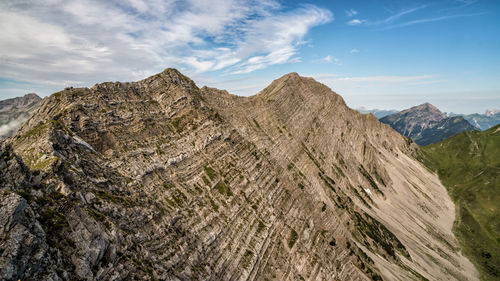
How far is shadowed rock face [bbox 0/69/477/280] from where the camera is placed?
26484 mm

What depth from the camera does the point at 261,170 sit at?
90.8m

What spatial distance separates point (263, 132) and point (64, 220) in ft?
390

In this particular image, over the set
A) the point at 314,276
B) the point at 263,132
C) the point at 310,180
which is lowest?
the point at 314,276

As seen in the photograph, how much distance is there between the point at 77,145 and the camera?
45.5 m

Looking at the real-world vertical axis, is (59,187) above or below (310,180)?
above

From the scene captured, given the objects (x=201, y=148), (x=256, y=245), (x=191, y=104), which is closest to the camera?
(x=256, y=245)

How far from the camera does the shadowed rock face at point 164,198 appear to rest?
26.5 metres

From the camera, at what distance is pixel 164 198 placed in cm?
5503

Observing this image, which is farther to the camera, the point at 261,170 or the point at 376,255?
the point at 376,255

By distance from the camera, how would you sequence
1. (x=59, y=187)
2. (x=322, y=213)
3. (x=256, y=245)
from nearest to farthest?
(x=59, y=187) < (x=256, y=245) < (x=322, y=213)

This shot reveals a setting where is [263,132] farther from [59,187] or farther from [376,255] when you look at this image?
[59,187]

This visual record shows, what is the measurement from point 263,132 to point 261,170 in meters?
52.7

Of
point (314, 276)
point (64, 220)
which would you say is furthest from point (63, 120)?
point (314, 276)

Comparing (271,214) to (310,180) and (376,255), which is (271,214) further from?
(376,255)
